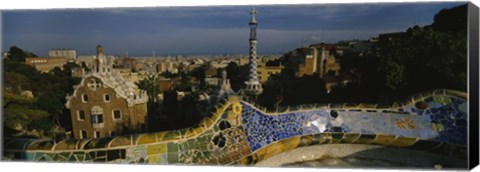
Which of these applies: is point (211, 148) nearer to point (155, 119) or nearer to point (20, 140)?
point (155, 119)

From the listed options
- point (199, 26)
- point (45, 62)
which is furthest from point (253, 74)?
point (45, 62)

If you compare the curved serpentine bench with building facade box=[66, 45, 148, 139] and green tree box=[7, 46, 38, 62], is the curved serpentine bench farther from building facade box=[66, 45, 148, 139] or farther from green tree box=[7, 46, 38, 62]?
green tree box=[7, 46, 38, 62]

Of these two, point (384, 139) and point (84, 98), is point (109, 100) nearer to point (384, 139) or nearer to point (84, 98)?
point (84, 98)

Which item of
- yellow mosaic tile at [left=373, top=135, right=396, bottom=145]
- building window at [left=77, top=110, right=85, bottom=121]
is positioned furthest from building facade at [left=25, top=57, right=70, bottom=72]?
yellow mosaic tile at [left=373, top=135, right=396, bottom=145]

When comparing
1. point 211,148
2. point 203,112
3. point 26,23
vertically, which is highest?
point 26,23

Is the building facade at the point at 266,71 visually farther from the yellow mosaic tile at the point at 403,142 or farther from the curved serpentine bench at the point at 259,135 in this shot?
the yellow mosaic tile at the point at 403,142

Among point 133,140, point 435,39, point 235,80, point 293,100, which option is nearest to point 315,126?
point 293,100

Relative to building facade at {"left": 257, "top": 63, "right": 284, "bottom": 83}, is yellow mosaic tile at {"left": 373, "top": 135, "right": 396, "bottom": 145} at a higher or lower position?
lower
